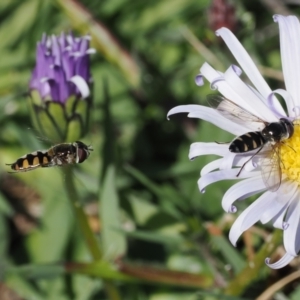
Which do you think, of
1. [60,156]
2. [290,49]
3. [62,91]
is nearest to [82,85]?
[62,91]

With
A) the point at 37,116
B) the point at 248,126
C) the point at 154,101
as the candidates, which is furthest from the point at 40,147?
the point at 248,126

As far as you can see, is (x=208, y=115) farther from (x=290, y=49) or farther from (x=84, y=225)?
(x=84, y=225)

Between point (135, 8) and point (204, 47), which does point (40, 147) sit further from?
point (135, 8)

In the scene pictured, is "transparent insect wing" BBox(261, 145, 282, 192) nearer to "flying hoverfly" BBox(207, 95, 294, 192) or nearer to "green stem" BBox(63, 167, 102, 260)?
"flying hoverfly" BBox(207, 95, 294, 192)

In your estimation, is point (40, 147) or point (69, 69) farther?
point (40, 147)

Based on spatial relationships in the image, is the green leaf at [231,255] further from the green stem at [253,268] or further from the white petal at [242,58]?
the white petal at [242,58]

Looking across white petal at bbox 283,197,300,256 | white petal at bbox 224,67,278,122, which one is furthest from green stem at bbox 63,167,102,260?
white petal at bbox 283,197,300,256
